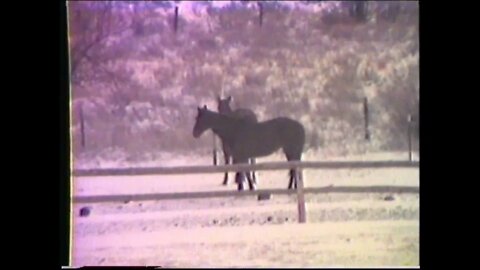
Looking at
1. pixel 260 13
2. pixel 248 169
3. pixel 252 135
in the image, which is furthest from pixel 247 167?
pixel 260 13

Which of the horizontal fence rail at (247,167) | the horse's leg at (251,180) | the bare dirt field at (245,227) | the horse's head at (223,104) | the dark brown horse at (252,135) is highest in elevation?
the horse's head at (223,104)

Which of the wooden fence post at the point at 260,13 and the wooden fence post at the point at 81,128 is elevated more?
the wooden fence post at the point at 260,13

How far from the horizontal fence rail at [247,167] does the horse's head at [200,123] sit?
0.49 feet

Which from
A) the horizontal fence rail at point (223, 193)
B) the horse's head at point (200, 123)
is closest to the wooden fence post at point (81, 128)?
the horizontal fence rail at point (223, 193)

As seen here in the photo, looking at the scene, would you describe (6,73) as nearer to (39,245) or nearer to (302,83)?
(39,245)

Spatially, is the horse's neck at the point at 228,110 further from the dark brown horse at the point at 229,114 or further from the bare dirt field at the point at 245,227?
the bare dirt field at the point at 245,227

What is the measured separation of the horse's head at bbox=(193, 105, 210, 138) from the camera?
13.7 ft

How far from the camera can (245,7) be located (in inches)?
164

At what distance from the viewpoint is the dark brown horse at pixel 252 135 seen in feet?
13.6

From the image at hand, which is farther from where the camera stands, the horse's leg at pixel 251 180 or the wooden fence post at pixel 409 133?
the horse's leg at pixel 251 180
